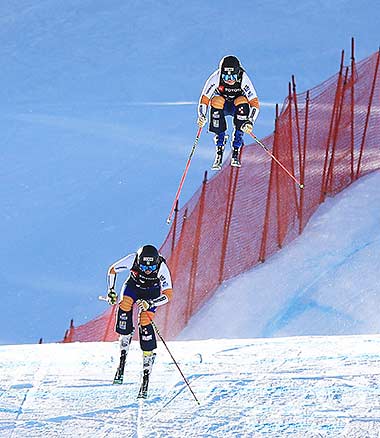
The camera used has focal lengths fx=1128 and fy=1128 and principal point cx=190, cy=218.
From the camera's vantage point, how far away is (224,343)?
32.0ft

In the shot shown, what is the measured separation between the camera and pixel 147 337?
757 cm

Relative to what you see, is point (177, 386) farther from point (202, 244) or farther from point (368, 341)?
point (202, 244)

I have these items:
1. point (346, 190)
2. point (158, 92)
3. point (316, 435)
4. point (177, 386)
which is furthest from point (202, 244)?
point (158, 92)

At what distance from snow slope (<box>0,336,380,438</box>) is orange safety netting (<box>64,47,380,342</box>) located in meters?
2.44

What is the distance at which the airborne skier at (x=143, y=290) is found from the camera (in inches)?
292

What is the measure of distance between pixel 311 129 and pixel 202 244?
8.69ft

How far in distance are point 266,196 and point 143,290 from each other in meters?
6.17

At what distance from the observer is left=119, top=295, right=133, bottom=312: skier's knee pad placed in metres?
7.53

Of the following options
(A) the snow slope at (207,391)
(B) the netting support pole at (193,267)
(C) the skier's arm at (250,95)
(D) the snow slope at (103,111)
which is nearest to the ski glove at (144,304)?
(A) the snow slope at (207,391)

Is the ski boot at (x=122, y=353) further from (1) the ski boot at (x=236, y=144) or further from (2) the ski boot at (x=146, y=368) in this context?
(1) the ski boot at (x=236, y=144)

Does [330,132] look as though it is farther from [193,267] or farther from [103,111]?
[103,111]

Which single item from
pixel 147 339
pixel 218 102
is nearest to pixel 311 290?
pixel 218 102

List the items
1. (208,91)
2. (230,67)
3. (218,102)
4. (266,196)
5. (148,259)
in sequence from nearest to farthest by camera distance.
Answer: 1. (148,259)
2. (230,67)
3. (208,91)
4. (218,102)
5. (266,196)

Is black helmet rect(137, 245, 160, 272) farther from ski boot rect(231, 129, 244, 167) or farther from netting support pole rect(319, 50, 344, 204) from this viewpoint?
netting support pole rect(319, 50, 344, 204)
